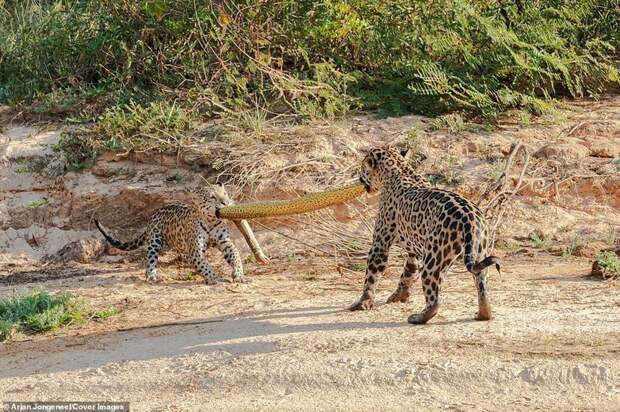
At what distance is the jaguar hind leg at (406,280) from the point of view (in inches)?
357

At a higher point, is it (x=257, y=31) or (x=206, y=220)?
(x=257, y=31)

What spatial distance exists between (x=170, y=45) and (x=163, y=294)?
445 cm

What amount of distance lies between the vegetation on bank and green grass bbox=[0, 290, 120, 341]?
10.6 feet

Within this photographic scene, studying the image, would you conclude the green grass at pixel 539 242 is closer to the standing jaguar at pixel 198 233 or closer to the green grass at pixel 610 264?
the green grass at pixel 610 264

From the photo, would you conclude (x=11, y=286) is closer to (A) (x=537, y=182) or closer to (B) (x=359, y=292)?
(B) (x=359, y=292)

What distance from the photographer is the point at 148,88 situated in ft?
45.1

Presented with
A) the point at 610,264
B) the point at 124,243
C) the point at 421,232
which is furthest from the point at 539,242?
the point at 124,243

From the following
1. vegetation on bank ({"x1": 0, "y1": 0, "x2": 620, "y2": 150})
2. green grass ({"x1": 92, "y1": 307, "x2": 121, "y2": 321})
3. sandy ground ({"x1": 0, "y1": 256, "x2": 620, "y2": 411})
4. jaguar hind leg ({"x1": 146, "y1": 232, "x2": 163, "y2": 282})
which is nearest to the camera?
sandy ground ({"x1": 0, "y1": 256, "x2": 620, "y2": 411})

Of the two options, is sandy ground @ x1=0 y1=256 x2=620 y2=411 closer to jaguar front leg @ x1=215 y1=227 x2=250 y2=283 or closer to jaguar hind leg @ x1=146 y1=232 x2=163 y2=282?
jaguar front leg @ x1=215 y1=227 x2=250 y2=283

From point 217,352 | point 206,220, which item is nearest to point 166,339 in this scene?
point 217,352

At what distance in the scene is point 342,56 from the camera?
1380 cm

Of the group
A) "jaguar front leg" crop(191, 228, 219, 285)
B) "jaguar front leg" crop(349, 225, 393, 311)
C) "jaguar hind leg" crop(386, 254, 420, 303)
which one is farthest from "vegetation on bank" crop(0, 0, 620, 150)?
"jaguar hind leg" crop(386, 254, 420, 303)

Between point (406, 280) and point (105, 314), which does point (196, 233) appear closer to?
point (105, 314)

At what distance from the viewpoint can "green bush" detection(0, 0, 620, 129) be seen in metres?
12.9
